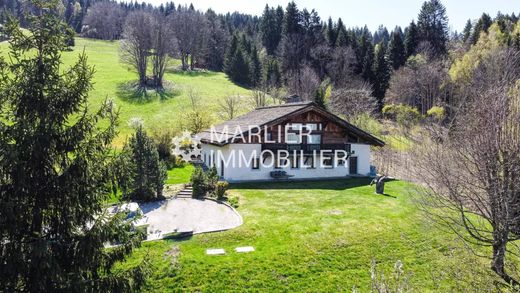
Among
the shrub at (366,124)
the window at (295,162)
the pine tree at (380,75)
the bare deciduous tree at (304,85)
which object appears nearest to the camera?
the window at (295,162)

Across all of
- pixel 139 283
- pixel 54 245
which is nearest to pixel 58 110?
pixel 54 245

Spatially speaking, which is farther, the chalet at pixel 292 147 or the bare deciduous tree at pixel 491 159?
the chalet at pixel 292 147

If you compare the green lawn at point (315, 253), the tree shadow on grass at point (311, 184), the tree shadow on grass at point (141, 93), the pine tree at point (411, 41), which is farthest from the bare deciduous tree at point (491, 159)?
the pine tree at point (411, 41)

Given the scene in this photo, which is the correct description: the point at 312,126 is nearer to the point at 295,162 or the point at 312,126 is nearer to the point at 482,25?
the point at 295,162

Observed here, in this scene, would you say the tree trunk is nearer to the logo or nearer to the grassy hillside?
the logo

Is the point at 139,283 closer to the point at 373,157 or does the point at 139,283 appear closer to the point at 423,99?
the point at 373,157

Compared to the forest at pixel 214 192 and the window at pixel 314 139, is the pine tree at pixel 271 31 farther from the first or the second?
the window at pixel 314 139
